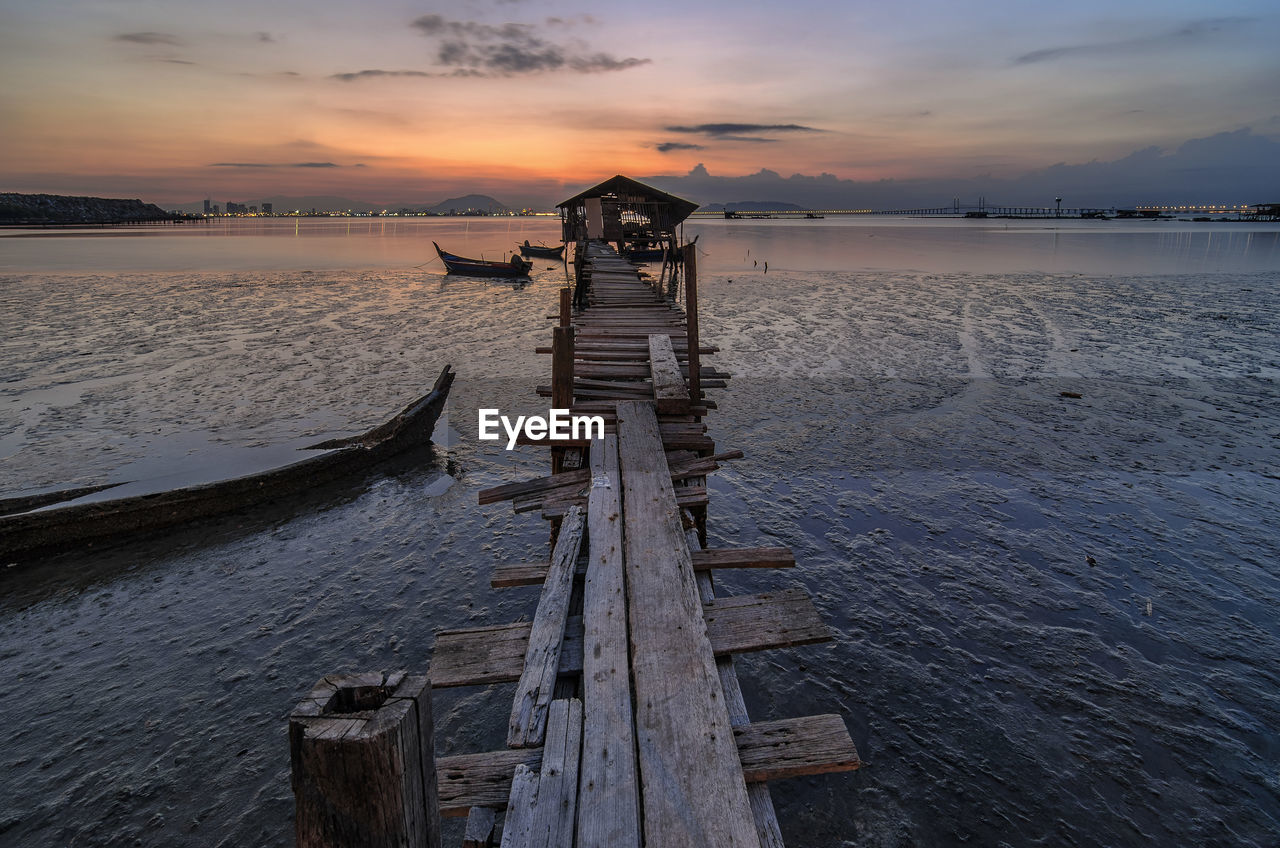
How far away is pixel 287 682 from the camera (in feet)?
18.8

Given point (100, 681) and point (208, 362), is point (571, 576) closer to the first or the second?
point (100, 681)

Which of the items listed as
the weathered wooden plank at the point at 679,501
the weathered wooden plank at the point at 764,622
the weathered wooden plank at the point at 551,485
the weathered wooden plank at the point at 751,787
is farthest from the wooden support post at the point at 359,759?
the weathered wooden plank at the point at 551,485

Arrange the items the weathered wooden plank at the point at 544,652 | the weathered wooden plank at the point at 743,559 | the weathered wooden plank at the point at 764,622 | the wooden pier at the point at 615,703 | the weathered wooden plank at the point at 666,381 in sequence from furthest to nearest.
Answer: the weathered wooden plank at the point at 666,381 < the weathered wooden plank at the point at 743,559 < the weathered wooden plank at the point at 764,622 < the weathered wooden plank at the point at 544,652 < the wooden pier at the point at 615,703

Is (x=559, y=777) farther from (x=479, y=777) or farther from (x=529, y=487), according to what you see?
(x=529, y=487)

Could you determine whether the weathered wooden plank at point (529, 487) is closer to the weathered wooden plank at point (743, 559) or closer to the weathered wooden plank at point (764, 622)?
the weathered wooden plank at point (743, 559)

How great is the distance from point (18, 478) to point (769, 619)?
11.7 metres

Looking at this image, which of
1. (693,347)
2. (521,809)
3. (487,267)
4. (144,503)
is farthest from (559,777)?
(487,267)

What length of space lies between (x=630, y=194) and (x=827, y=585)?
98.5 ft

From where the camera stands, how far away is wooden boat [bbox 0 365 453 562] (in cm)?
743

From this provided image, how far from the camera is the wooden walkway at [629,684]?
2.72 metres

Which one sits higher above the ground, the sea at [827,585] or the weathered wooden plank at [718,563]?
the weathered wooden plank at [718,563]

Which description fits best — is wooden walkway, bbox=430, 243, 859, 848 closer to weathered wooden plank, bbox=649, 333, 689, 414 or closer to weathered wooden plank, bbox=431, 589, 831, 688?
weathered wooden plank, bbox=431, 589, 831, 688

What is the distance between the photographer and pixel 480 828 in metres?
2.82

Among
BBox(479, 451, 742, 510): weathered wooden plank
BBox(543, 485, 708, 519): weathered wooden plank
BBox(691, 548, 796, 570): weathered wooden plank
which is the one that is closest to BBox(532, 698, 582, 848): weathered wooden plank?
BBox(691, 548, 796, 570): weathered wooden plank
